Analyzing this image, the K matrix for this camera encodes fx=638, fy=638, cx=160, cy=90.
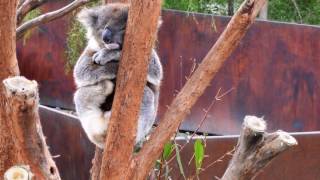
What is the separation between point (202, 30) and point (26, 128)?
3601 mm

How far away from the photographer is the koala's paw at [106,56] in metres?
2.12

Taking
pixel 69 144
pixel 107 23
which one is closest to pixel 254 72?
pixel 69 144

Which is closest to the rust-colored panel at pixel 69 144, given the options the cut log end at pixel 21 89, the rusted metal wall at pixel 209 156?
the rusted metal wall at pixel 209 156

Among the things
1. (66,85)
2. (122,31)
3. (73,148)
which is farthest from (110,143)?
(66,85)

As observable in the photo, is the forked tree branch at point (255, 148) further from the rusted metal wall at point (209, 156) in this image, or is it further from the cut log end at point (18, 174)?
the rusted metal wall at point (209, 156)

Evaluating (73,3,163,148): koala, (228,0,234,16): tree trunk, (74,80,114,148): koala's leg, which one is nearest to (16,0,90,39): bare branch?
(73,3,163,148): koala

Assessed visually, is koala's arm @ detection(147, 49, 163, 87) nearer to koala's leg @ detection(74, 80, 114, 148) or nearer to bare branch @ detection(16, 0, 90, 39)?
koala's leg @ detection(74, 80, 114, 148)

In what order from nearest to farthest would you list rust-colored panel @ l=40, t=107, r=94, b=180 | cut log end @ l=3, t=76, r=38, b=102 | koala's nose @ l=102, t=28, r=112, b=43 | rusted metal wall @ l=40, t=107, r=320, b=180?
cut log end @ l=3, t=76, r=38, b=102 → koala's nose @ l=102, t=28, r=112, b=43 → rusted metal wall @ l=40, t=107, r=320, b=180 → rust-colored panel @ l=40, t=107, r=94, b=180

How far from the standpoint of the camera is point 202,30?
5109 millimetres

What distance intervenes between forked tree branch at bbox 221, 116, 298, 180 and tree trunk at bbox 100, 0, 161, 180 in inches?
12.3

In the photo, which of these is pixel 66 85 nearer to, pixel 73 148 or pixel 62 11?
pixel 73 148

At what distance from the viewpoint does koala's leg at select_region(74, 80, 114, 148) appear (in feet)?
7.42

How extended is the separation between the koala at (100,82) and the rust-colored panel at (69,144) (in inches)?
23.8

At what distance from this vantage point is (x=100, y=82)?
224cm
